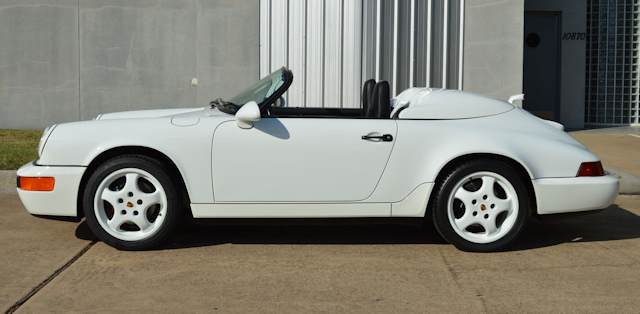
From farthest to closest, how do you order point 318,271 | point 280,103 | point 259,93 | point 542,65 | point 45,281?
point 542,65, point 280,103, point 259,93, point 318,271, point 45,281

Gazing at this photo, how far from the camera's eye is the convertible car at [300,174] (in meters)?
4.92

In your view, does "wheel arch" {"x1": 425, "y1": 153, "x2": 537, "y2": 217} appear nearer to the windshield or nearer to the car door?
the car door

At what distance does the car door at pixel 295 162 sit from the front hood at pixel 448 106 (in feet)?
1.11

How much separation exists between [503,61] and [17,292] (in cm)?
907

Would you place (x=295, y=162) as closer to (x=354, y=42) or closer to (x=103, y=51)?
(x=354, y=42)

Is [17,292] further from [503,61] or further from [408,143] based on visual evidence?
[503,61]

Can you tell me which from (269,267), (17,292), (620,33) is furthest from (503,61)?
(17,292)

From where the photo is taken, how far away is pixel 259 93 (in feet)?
17.5

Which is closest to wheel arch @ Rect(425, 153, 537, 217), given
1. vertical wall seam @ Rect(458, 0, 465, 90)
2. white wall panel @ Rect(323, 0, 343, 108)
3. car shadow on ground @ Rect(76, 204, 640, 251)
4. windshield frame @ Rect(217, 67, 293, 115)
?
car shadow on ground @ Rect(76, 204, 640, 251)

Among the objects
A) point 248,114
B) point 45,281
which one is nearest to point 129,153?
point 248,114

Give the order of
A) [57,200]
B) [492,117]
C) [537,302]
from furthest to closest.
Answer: [492,117] → [57,200] → [537,302]

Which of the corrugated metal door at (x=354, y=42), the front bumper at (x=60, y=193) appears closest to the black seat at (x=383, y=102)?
the front bumper at (x=60, y=193)

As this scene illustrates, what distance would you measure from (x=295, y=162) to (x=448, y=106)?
1.12 metres

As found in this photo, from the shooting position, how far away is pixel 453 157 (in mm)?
4977
